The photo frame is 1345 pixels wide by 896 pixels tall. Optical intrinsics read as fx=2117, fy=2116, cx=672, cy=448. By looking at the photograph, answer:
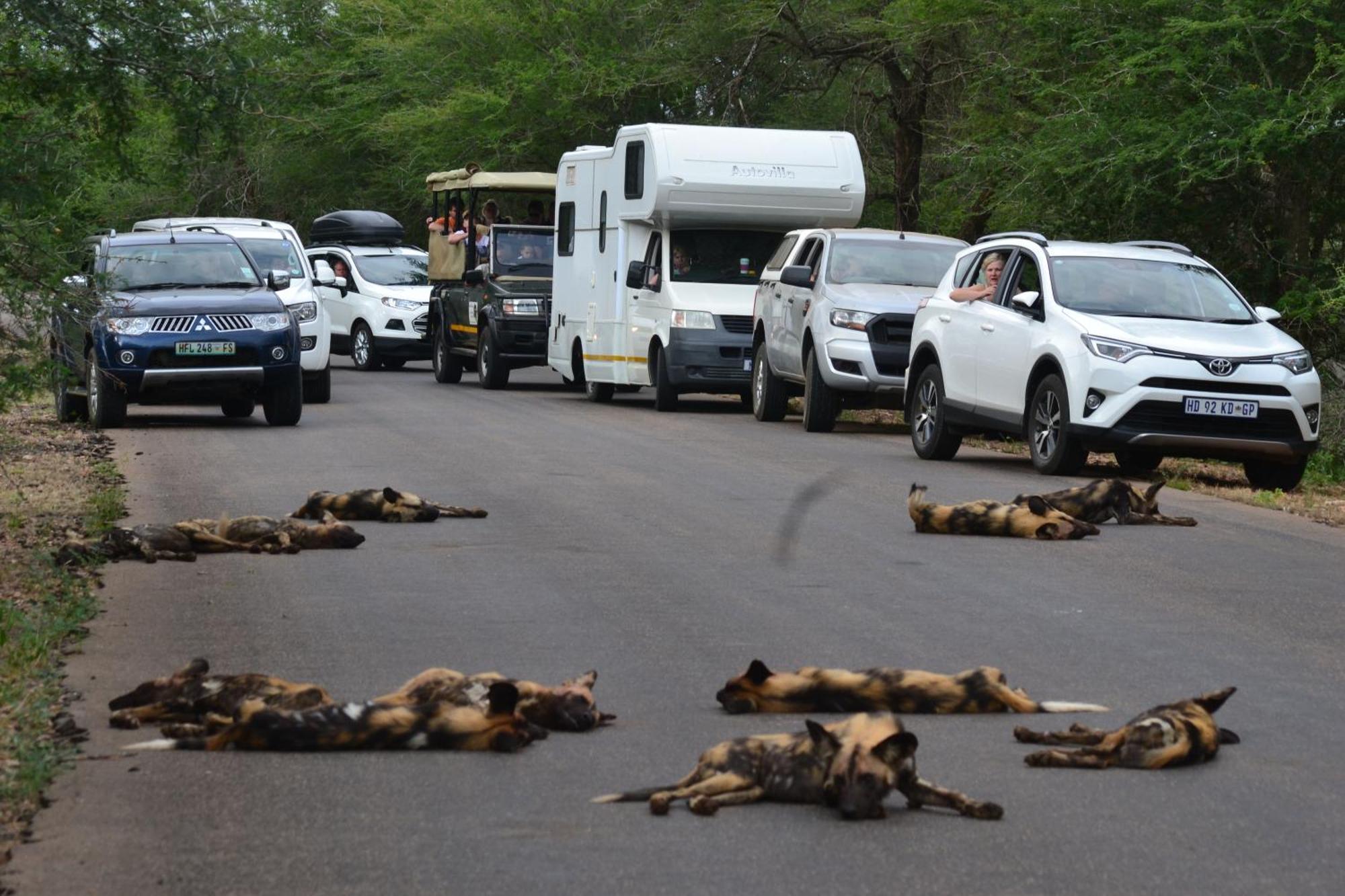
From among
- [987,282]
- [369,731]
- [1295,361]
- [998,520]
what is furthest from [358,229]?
[369,731]

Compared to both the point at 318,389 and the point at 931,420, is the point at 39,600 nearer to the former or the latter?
the point at 931,420

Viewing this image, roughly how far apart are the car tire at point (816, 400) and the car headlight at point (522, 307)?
27.0 ft

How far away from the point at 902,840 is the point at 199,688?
2.50 m

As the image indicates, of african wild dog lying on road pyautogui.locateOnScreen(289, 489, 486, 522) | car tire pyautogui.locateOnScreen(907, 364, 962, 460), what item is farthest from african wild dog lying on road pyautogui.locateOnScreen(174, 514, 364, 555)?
car tire pyautogui.locateOnScreen(907, 364, 962, 460)

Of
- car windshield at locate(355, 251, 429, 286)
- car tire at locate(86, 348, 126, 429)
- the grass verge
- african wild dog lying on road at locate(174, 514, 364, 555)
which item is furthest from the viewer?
car windshield at locate(355, 251, 429, 286)

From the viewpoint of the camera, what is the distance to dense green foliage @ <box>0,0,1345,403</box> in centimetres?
1090

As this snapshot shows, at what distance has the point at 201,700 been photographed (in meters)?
6.71

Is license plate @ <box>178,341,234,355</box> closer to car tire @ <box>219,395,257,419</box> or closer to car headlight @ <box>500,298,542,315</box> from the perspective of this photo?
car tire @ <box>219,395,257,419</box>

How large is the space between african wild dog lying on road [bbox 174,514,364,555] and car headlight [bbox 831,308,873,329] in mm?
9492

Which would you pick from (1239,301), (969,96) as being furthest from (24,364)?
(969,96)

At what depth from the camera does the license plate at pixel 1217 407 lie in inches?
591

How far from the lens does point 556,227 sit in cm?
2688

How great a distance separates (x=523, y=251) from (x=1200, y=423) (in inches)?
607

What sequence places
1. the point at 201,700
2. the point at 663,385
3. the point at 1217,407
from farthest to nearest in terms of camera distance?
the point at 663,385 → the point at 1217,407 → the point at 201,700
